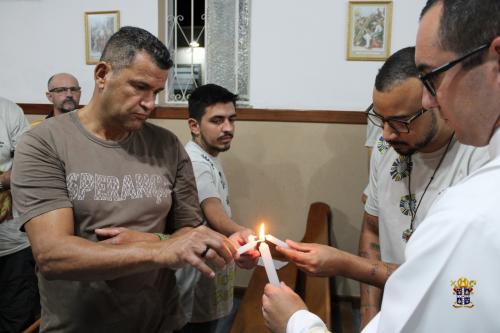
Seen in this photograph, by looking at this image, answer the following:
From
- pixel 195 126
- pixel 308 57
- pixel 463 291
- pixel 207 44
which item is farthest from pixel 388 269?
pixel 207 44

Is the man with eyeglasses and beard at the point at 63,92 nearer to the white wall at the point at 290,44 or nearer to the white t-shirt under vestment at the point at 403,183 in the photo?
the white wall at the point at 290,44

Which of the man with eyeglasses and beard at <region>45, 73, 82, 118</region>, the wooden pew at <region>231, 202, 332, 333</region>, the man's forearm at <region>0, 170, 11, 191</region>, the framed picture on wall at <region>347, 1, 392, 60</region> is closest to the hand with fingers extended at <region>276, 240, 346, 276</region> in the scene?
the wooden pew at <region>231, 202, 332, 333</region>

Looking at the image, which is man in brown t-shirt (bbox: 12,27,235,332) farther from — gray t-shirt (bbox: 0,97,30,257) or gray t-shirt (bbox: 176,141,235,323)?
gray t-shirt (bbox: 0,97,30,257)

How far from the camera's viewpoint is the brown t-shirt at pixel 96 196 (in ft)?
4.37

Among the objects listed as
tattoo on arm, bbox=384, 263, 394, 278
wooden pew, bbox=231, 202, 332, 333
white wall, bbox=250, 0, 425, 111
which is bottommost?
wooden pew, bbox=231, 202, 332, 333

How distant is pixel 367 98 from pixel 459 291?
10.2 feet

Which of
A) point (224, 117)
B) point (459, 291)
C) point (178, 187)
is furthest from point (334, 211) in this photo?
point (459, 291)

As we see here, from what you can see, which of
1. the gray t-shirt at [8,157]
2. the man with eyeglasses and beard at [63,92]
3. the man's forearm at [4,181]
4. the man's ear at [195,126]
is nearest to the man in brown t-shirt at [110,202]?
the man's ear at [195,126]

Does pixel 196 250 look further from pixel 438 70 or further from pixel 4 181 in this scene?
pixel 4 181

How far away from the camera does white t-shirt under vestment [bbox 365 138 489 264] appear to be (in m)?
1.63

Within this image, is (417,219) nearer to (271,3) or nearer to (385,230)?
(385,230)

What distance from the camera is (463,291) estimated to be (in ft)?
2.43

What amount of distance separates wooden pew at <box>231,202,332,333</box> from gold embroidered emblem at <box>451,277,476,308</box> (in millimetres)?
1148

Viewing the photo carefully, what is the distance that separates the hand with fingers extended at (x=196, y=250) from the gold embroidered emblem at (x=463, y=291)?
2.46 feet
